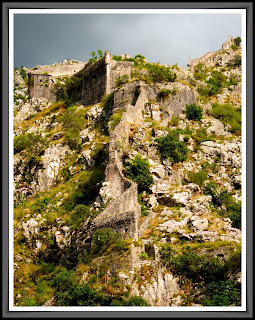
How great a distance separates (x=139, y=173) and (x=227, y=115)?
13443 millimetres

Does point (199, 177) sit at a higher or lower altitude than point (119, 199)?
higher

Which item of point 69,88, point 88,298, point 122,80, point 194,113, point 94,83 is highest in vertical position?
point 69,88

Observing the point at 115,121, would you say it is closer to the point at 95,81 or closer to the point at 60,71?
the point at 95,81

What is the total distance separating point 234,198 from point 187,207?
3.53 meters

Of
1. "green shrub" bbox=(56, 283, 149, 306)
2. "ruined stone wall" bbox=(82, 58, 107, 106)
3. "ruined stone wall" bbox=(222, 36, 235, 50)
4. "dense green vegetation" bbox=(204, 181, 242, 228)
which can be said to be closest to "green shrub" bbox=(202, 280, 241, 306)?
"green shrub" bbox=(56, 283, 149, 306)

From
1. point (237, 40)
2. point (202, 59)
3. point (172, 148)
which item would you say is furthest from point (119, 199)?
point (237, 40)

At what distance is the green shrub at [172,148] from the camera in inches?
1170

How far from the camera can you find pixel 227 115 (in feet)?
123

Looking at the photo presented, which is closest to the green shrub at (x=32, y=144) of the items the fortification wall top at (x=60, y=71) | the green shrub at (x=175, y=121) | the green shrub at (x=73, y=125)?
the green shrub at (x=73, y=125)

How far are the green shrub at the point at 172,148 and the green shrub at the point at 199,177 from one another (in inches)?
61.5

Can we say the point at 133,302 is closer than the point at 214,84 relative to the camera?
Yes

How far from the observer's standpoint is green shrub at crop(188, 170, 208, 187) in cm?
2867

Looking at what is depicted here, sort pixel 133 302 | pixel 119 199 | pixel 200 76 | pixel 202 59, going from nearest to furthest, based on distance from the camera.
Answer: pixel 133 302
pixel 119 199
pixel 200 76
pixel 202 59
